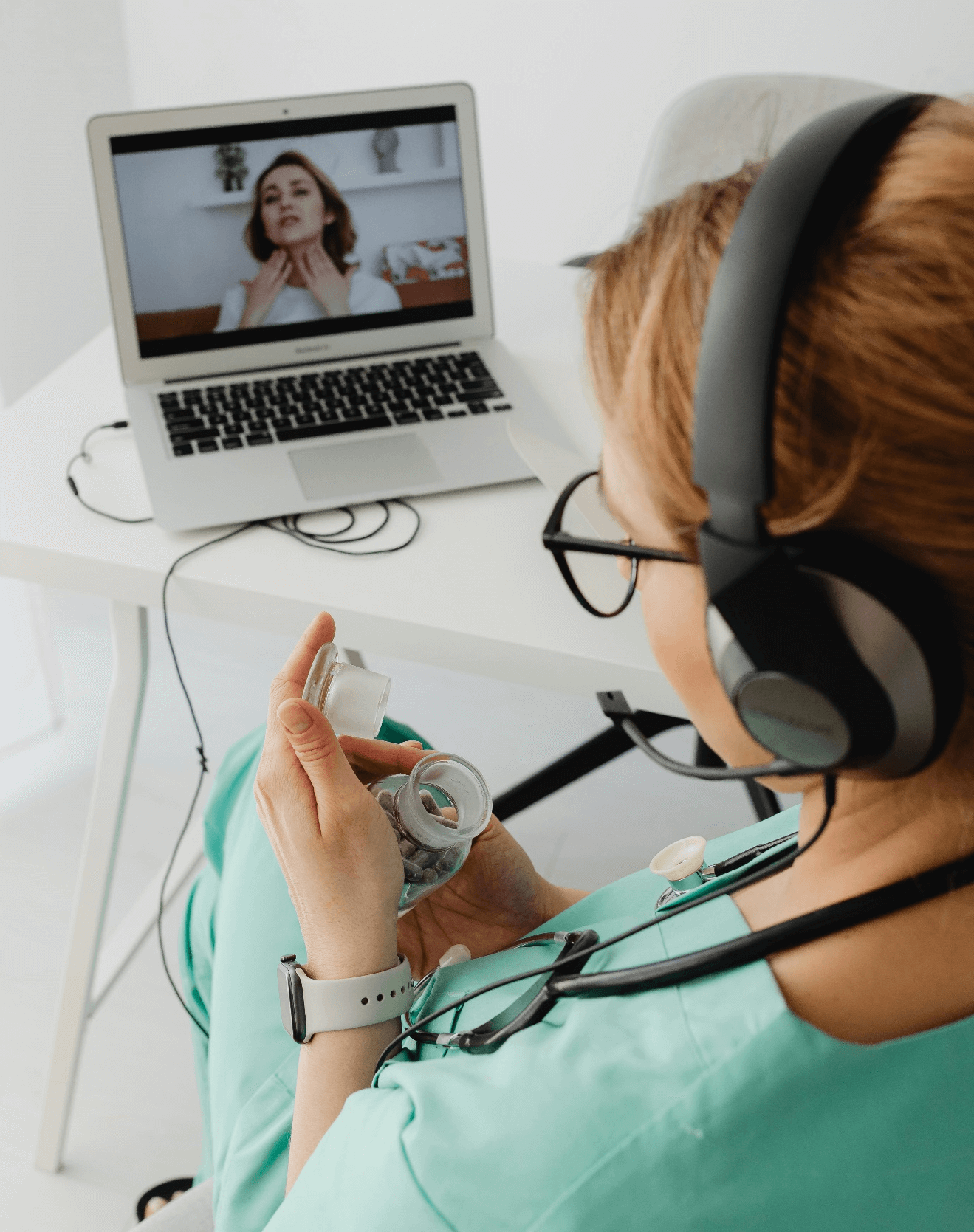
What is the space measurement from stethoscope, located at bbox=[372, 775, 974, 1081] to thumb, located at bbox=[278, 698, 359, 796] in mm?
146

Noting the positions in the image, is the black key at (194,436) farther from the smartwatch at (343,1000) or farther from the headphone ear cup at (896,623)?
the headphone ear cup at (896,623)

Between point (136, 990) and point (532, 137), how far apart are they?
184 cm

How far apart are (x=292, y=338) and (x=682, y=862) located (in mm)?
773

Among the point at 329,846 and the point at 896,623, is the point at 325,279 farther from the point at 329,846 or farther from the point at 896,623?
the point at 896,623

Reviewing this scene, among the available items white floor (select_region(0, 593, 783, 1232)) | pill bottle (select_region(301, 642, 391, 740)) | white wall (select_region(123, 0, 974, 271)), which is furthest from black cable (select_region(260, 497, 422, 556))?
white wall (select_region(123, 0, 974, 271))

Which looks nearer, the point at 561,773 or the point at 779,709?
the point at 779,709

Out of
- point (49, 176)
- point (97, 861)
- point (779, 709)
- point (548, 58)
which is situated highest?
point (548, 58)

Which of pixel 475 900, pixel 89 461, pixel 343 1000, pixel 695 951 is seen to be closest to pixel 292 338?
pixel 89 461

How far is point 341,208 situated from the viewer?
3.78 ft

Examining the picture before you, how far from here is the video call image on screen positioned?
1.11m

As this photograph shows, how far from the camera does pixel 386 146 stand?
1153 millimetres

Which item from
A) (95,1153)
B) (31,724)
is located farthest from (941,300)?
(31,724)

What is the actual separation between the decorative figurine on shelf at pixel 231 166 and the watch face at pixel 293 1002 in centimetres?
82

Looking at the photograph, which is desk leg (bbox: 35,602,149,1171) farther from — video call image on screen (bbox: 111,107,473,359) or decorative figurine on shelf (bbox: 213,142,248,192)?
decorative figurine on shelf (bbox: 213,142,248,192)
